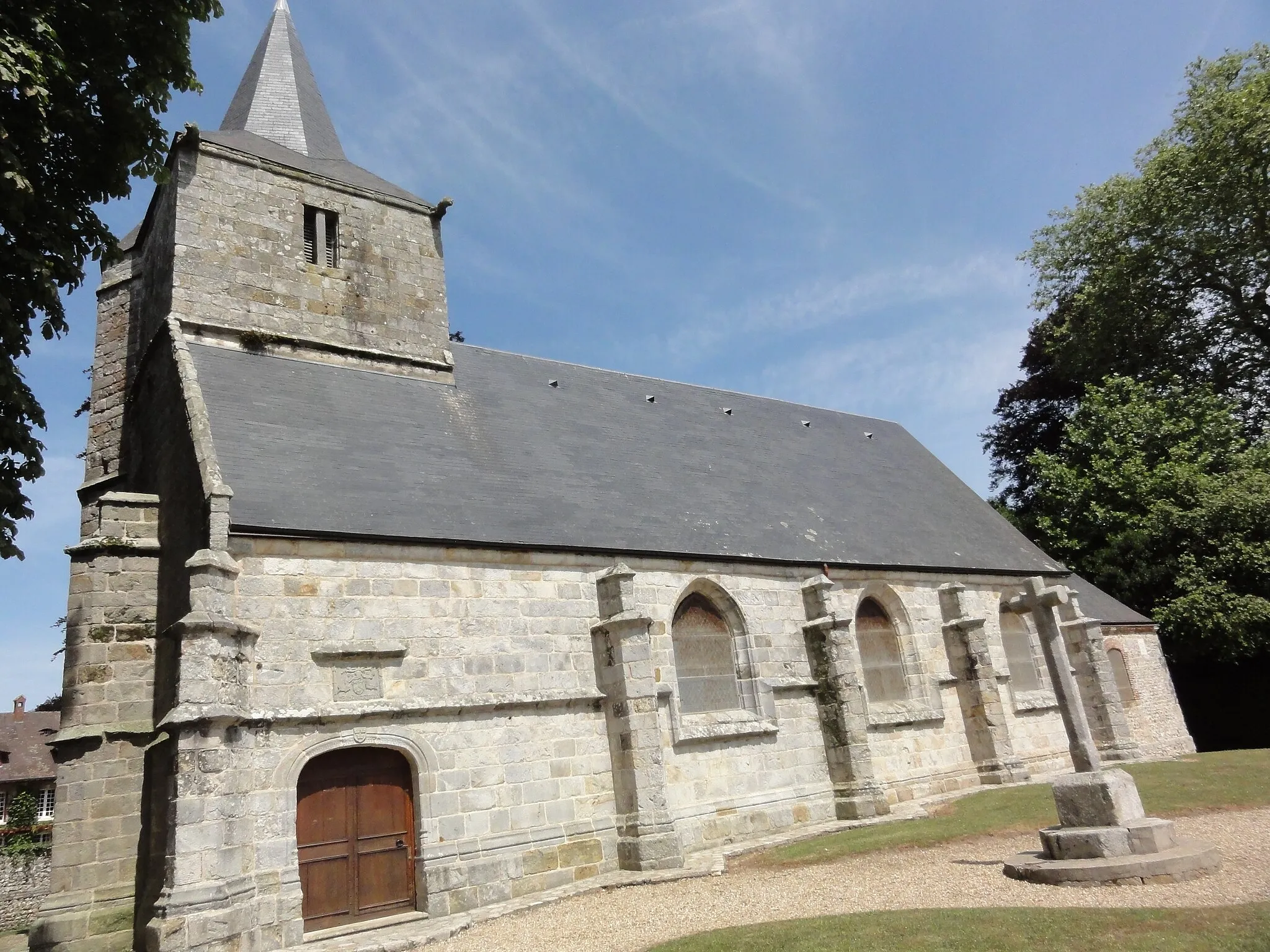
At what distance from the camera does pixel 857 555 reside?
14789mm

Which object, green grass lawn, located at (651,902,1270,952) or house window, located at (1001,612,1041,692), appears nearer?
green grass lawn, located at (651,902,1270,952)

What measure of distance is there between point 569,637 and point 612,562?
4.33 feet

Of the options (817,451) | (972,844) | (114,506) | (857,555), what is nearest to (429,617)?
(114,506)

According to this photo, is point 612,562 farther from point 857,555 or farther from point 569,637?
point 857,555

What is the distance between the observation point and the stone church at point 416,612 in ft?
29.3

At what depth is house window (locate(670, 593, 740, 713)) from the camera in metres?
12.2

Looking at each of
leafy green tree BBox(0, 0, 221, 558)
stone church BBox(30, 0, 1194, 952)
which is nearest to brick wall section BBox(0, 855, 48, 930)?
stone church BBox(30, 0, 1194, 952)

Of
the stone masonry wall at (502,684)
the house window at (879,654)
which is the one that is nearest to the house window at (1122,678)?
the house window at (879,654)

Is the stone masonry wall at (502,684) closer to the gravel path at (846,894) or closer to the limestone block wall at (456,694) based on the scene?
the limestone block wall at (456,694)

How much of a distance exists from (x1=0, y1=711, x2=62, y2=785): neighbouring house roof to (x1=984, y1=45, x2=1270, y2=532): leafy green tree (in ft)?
126

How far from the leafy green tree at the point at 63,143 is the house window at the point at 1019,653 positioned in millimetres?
16238

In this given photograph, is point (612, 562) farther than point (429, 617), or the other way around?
point (612, 562)

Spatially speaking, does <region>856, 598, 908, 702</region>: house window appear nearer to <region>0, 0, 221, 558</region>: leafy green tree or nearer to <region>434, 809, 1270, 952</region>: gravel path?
<region>434, 809, 1270, 952</region>: gravel path

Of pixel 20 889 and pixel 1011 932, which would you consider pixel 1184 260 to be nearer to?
pixel 1011 932
